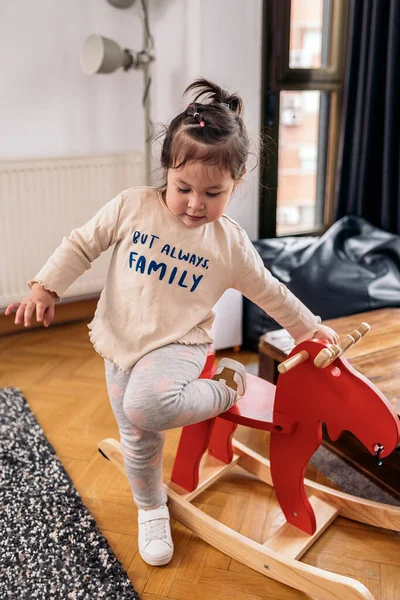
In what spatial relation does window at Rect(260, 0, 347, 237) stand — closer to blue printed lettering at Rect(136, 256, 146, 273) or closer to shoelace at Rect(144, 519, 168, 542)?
blue printed lettering at Rect(136, 256, 146, 273)

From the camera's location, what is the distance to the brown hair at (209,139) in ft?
3.67

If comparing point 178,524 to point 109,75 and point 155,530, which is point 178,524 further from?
point 109,75

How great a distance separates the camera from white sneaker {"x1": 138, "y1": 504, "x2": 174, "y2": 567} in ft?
4.26

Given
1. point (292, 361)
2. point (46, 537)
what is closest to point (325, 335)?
point (292, 361)

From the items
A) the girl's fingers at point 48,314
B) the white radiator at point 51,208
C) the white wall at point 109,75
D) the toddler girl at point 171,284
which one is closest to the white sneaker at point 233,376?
the toddler girl at point 171,284

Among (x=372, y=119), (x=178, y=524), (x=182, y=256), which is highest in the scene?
(x=372, y=119)

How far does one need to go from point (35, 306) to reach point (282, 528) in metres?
0.74

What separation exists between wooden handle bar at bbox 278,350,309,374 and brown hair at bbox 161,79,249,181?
0.37 meters

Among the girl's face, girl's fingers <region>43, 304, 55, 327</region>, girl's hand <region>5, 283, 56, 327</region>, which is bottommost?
girl's fingers <region>43, 304, 55, 327</region>

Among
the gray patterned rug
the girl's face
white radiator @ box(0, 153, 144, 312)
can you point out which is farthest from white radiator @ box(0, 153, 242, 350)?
the girl's face

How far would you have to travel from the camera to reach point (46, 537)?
1.37 meters

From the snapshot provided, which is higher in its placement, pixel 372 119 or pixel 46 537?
pixel 372 119

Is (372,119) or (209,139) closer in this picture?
(209,139)

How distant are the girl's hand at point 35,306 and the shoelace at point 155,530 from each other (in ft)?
1.66
